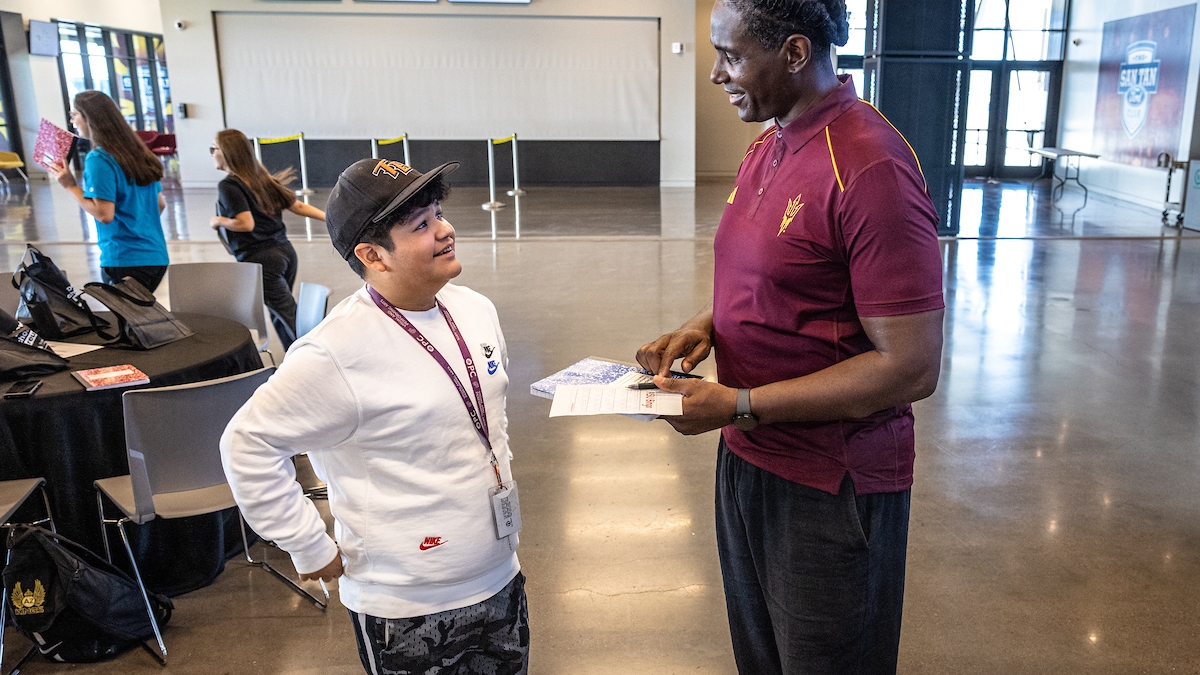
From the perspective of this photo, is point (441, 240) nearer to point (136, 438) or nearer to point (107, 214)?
point (136, 438)

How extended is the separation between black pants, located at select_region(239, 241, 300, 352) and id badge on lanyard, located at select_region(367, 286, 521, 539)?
3.90 m

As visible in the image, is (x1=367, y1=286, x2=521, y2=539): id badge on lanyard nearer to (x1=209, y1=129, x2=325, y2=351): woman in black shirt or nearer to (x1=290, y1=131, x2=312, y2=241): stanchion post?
Answer: (x1=209, y1=129, x2=325, y2=351): woman in black shirt

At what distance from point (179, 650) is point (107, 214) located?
2.72 m

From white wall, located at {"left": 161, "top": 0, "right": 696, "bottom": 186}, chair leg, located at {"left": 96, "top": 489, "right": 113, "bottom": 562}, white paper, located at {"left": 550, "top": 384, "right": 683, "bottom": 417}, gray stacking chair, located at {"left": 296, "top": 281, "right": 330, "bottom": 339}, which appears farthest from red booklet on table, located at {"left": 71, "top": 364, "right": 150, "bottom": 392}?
white wall, located at {"left": 161, "top": 0, "right": 696, "bottom": 186}

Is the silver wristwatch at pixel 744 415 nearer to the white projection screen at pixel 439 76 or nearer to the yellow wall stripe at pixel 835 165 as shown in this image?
the yellow wall stripe at pixel 835 165

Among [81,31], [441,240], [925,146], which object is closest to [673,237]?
[925,146]

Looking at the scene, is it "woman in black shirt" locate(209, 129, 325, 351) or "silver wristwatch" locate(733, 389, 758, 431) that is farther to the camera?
"woman in black shirt" locate(209, 129, 325, 351)

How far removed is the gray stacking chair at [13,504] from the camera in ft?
9.07

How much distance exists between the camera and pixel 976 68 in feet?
55.8

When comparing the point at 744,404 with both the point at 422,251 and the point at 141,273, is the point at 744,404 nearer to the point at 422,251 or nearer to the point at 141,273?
the point at 422,251

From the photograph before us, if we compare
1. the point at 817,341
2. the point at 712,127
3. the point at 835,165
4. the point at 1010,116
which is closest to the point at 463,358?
the point at 817,341

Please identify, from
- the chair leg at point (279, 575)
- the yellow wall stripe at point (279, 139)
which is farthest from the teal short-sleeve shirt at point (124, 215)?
the yellow wall stripe at point (279, 139)

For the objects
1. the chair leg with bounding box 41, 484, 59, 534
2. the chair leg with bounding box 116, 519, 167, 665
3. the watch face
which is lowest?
the chair leg with bounding box 116, 519, 167, 665

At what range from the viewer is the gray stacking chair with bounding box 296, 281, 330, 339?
173 inches
